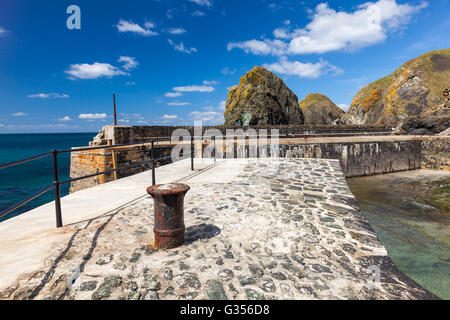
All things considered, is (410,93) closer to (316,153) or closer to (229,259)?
(316,153)

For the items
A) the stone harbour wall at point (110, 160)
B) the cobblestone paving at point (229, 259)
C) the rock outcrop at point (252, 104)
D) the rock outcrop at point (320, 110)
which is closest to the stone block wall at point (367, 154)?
the stone harbour wall at point (110, 160)

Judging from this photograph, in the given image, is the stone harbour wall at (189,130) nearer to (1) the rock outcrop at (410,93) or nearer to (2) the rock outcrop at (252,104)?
(1) the rock outcrop at (410,93)

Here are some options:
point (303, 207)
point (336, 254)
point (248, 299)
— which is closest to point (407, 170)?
point (303, 207)

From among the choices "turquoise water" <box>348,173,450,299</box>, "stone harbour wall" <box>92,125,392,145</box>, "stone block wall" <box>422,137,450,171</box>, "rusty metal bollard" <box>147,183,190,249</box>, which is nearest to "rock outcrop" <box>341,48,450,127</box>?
"stone harbour wall" <box>92,125,392,145</box>

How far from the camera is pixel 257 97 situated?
44.8m

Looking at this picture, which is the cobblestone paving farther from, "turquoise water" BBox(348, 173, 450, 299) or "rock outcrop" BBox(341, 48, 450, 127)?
"rock outcrop" BBox(341, 48, 450, 127)

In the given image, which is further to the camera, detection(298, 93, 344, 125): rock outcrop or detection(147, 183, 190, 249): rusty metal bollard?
detection(298, 93, 344, 125): rock outcrop

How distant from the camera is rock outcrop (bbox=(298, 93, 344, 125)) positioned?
94188 millimetres

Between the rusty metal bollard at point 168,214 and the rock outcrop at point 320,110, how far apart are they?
96900 mm

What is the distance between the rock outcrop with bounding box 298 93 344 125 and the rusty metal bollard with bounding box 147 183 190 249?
9690 centimetres

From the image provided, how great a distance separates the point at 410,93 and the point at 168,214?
5820 centimetres

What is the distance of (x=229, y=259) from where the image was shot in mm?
2443
